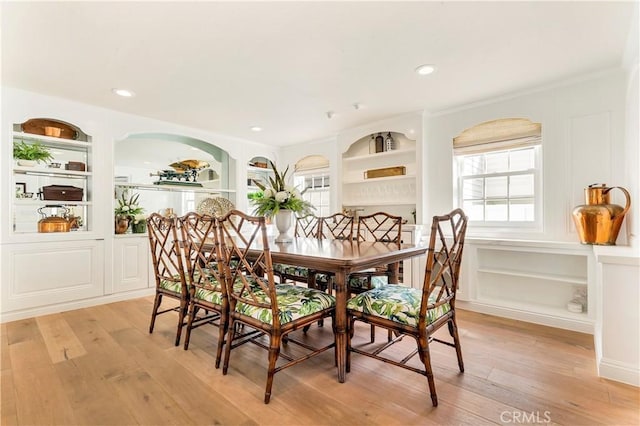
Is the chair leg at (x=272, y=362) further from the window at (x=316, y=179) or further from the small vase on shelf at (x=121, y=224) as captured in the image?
the window at (x=316, y=179)

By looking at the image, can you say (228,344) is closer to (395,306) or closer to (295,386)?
(295,386)

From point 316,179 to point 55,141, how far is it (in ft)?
11.7

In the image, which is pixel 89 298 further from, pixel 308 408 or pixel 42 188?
pixel 308 408

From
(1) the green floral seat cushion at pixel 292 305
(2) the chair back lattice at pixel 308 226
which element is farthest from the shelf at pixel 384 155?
(1) the green floral seat cushion at pixel 292 305

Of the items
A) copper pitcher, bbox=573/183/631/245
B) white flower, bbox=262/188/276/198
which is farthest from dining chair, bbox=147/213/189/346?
copper pitcher, bbox=573/183/631/245

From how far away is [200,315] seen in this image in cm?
323

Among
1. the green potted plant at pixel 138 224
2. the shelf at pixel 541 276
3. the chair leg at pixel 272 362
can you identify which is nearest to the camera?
the chair leg at pixel 272 362

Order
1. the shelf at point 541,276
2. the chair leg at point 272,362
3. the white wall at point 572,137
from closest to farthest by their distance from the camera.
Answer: the chair leg at point 272,362, the white wall at point 572,137, the shelf at point 541,276

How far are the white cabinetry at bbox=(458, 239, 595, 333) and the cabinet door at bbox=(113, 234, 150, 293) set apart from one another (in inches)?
152

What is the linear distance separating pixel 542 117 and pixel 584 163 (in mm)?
588

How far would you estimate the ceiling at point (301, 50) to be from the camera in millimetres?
1867

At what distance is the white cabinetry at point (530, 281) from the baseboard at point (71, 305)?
388 centimetres

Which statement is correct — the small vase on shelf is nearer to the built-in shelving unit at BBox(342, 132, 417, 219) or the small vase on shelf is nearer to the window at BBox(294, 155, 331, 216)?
the window at BBox(294, 155, 331, 216)

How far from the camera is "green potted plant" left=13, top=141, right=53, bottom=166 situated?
3111 mm
